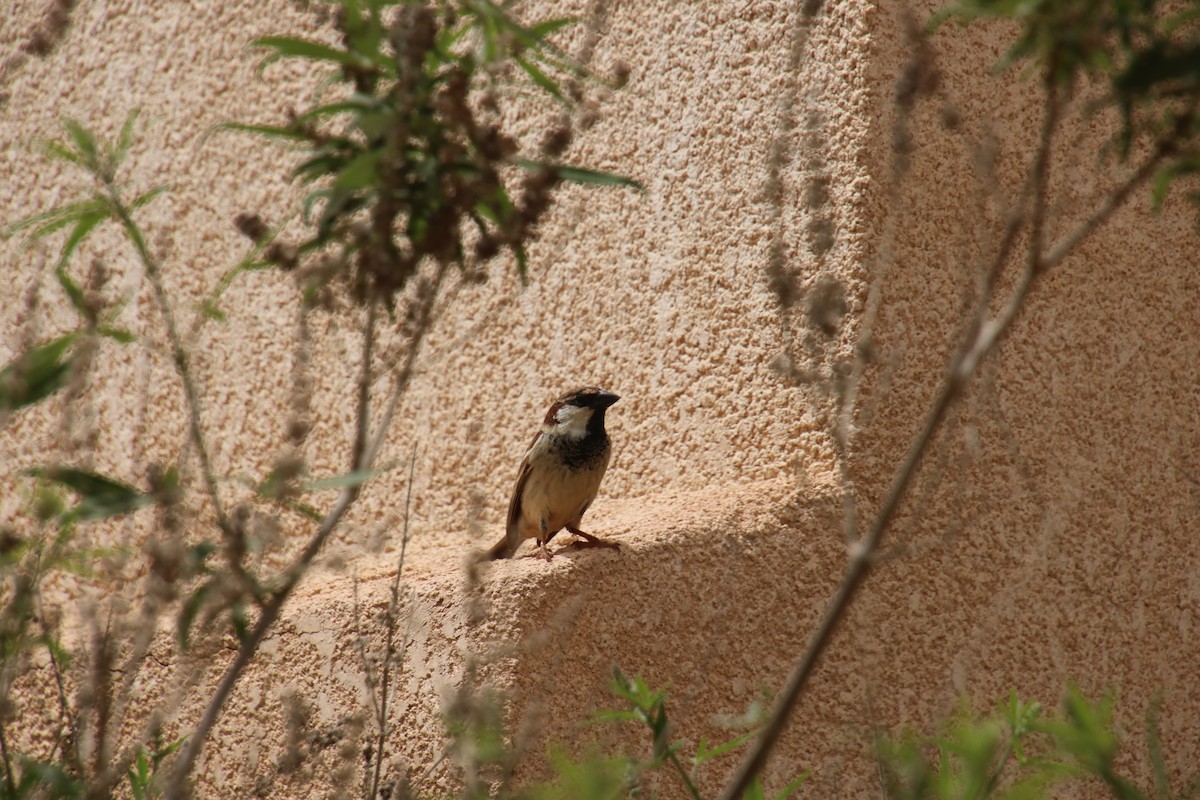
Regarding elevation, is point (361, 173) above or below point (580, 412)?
above

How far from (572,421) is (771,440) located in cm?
51

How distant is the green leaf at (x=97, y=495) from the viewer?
1.31m

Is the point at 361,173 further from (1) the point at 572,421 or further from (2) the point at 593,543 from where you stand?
(1) the point at 572,421

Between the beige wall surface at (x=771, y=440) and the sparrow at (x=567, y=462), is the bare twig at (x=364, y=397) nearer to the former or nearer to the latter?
the beige wall surface at (x=771, y=440)

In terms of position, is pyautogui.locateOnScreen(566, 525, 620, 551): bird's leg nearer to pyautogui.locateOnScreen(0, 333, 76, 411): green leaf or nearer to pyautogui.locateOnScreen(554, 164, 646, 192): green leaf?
pyautogui.locateOnScreen(554, 164, 646, 192): green leaf

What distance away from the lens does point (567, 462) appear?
3219 mm

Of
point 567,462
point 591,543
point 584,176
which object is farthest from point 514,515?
point 584,176

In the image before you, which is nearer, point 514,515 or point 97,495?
point 97,495

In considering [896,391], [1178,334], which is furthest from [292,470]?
[1178,334]

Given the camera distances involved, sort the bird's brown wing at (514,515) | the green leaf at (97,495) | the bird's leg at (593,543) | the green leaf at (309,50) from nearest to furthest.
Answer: the green leaf at (97,495)
the green leaf at (309,50)
the bird's leg at (593,543)
the bird's brown wing at (514,515)

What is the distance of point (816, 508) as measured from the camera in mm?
2898

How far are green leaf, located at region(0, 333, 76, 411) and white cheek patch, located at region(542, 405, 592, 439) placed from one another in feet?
6.07

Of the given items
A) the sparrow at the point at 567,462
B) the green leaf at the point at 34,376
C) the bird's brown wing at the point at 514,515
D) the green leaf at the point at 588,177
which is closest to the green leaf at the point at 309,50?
the green leaf at the point at 588,177

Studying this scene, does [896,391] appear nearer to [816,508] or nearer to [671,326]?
[816,508]
